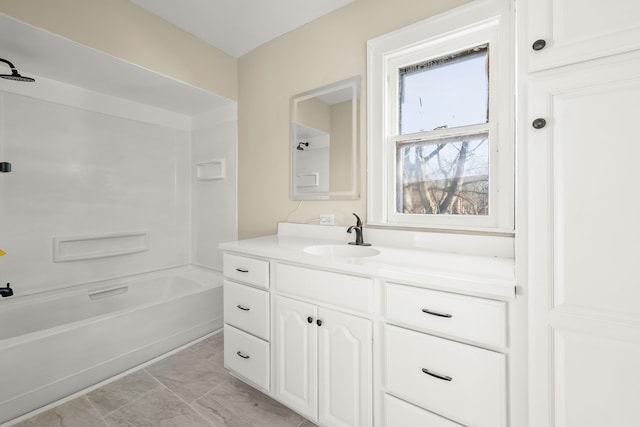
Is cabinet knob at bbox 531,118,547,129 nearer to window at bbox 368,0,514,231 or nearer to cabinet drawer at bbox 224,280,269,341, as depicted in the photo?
window at bbox 368,0,514,231

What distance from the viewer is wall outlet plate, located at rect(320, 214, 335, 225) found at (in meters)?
2.04

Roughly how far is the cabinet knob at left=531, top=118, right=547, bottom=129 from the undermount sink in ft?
3.21

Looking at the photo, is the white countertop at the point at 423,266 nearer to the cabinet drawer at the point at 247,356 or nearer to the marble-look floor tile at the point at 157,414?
the cabinet drawer at the point at 247,356

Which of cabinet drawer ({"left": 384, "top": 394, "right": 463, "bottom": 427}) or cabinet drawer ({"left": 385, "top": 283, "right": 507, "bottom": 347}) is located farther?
cabinet drawer ({"left": 384, "top": 394, "right": 463, "bottom": 427})

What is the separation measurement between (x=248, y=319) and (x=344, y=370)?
0.66m

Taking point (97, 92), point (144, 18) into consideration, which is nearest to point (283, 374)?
point (144, 18)

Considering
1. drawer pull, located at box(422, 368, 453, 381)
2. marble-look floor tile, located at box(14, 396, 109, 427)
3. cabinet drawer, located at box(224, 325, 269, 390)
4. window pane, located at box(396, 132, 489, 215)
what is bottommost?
marble-look floor tile, located at box(14, 396, 109, 427)

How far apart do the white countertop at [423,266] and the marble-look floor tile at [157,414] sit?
91 cm

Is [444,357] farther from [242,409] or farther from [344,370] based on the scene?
[242,409]

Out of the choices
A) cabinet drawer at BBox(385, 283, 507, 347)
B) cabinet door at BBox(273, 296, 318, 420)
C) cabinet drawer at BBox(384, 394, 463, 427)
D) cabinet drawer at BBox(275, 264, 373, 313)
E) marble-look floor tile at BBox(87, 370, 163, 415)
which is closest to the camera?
cabinet drawer at BBox(385, 283, 507, 347)

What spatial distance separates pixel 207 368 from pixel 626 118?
2.43m

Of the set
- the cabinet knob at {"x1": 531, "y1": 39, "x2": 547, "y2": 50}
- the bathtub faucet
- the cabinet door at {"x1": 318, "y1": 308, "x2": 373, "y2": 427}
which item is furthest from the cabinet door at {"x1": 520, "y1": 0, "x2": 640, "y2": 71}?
the bathtub faucet

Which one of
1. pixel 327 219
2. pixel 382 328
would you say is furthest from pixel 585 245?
pixel 327 219

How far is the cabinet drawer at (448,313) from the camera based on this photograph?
0.93 metres
